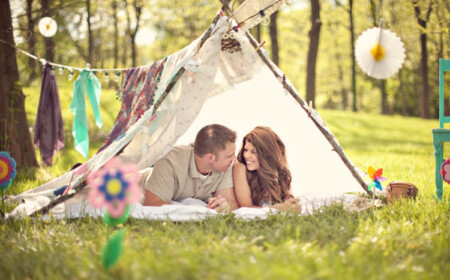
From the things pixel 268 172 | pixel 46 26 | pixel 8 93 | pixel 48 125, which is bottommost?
pixel 268 172

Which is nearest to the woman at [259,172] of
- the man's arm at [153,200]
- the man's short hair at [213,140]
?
the man's short hair at [213,140]

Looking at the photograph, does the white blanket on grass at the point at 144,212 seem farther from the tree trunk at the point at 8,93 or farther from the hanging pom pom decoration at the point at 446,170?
the tree trunk at the point at 8,93

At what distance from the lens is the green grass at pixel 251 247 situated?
183 cm

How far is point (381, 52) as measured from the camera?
3.42 metres

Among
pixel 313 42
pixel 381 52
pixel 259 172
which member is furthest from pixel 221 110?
pixel 313 42

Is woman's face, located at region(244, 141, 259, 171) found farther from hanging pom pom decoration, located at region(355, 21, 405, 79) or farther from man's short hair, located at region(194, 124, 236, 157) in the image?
hanging pom pom decoration, located at region(355, 21, 405, 79)

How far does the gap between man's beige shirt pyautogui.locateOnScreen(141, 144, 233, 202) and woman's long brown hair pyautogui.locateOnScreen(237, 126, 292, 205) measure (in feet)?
0.86

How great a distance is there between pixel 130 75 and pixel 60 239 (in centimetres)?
216

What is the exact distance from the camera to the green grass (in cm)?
183

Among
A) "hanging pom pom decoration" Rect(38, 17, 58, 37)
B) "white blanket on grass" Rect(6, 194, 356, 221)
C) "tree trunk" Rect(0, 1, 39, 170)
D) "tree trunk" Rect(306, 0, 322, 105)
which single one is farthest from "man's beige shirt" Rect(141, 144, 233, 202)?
"tree trunk" Rect(306, 0, 322, 105)

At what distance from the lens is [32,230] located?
8.52 feet

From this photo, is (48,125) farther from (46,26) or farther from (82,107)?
(46,26)

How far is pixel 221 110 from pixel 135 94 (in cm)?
97

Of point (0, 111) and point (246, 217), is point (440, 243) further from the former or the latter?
point (0, 111)
